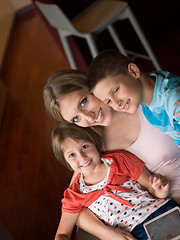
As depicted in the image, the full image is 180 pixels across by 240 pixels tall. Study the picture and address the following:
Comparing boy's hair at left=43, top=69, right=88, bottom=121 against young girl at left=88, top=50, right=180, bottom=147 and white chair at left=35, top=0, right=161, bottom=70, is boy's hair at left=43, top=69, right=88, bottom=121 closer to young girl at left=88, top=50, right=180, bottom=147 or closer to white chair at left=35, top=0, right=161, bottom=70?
young girl at left=88, top=50, right=180, bottom=147

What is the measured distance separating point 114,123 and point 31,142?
1615 millimetres

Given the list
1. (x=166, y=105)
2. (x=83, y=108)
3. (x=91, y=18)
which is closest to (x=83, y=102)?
(x=83, y=108)

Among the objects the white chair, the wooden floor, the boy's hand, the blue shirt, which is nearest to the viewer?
the blue shirt

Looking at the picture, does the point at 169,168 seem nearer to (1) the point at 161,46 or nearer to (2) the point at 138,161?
(2) the point at 138,161

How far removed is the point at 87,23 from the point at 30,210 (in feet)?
4.40

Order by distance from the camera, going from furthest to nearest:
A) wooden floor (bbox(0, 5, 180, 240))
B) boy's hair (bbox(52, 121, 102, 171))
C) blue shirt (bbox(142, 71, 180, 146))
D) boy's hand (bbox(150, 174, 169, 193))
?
wooden floor (bbox(0, 5, 180, 240)), boy's hair (bbox(52, 121, 102, 171)), boy's hand (bbox(150, 174, 169, 193)), blue shirt (bbox(142, 71, 180, 146))

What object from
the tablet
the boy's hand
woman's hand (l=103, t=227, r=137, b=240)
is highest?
the boy's hand

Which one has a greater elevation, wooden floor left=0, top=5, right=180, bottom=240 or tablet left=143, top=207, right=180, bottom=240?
tablet left=143, top=207, right=180, bottom=240

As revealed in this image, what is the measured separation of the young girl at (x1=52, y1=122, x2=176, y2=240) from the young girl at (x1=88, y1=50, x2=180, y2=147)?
0.21 m

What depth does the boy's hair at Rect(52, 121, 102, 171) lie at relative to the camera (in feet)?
3.69

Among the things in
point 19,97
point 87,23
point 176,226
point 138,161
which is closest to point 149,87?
point 138,161


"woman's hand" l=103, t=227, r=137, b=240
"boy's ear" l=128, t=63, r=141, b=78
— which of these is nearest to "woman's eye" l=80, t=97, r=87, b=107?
"boy's ear" l=128, t=63, r=141, b=78

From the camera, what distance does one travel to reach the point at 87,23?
203 centimetres

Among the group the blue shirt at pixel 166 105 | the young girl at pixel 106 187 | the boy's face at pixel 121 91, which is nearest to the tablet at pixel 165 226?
the young girl at pixel 106 187
